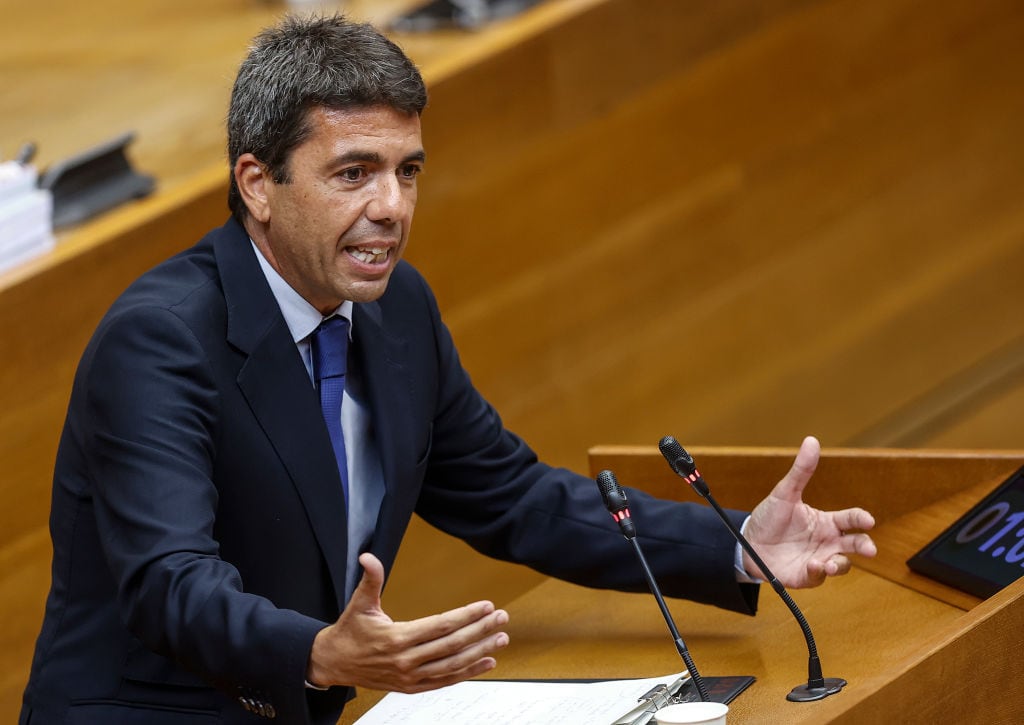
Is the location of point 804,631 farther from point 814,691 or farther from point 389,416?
point 389,416

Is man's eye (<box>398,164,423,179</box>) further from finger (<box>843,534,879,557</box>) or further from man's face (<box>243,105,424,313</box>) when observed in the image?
finger (<box>843,534,879,557</box>)

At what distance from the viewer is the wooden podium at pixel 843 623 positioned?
1.39 metres

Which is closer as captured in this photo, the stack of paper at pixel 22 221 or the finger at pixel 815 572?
the finger at pixel 815 572

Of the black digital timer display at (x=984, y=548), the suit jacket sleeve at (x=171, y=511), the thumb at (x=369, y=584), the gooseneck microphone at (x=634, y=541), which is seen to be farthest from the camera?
the black digital timer display at (x=984, y=548)

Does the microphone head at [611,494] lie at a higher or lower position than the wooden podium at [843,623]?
higher

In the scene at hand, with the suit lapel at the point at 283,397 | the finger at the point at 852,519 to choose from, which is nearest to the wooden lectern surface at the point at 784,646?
the finger at the point at 852,519

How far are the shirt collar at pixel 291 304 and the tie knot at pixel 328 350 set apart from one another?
17mm

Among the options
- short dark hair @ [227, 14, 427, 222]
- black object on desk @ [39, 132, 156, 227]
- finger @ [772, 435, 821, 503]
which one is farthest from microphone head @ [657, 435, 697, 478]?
black object on desk @ [39, 132, 156, 227]

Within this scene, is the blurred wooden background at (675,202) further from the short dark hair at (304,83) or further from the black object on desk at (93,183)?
the short dark hair at (304,83)

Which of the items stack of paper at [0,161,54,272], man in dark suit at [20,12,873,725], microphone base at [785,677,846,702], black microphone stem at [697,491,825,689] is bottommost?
microphone base at [785,677,846,702]

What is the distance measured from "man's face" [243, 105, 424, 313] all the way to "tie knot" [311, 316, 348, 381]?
7 cm

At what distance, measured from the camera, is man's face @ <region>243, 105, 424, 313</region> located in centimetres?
154

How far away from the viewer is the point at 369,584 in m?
1.23

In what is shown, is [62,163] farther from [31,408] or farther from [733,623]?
[733,623]
